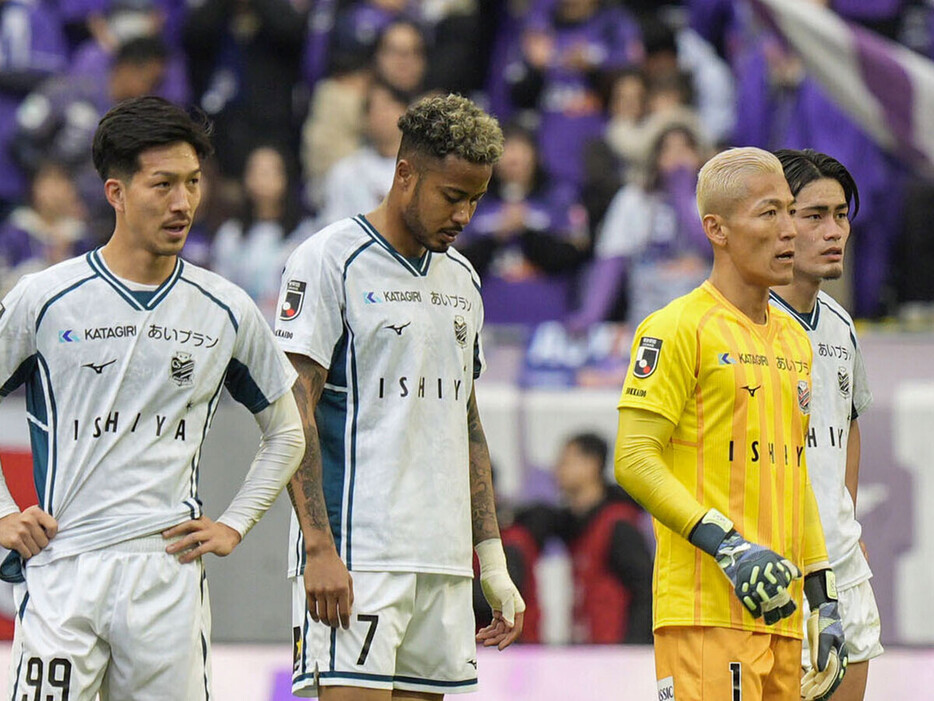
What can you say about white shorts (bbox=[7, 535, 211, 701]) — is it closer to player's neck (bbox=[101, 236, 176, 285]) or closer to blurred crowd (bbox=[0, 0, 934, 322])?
player's neck (bbox=[101, 236, 176, 285])

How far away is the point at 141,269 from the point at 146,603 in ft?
3.06

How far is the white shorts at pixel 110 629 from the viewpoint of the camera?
15.0 ft

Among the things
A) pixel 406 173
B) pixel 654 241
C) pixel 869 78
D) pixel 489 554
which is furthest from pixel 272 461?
pixel 869 78

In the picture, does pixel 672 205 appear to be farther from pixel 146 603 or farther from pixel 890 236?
pixel 146 603

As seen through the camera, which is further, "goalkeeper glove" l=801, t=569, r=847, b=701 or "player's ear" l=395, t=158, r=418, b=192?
"player's ear" l=395, t=158, r=418, b=192

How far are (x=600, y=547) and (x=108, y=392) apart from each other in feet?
14.2

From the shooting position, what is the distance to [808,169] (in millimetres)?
5828

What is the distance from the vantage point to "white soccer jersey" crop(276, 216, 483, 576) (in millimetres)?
5125

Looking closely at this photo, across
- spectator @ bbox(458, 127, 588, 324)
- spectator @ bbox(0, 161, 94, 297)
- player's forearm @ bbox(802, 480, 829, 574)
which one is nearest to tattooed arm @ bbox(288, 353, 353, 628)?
player's forearm @ bbox(802, 480, 829, 574)

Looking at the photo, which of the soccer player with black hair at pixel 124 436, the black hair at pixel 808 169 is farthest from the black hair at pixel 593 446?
the soccer player with black hair at pixel 124 436

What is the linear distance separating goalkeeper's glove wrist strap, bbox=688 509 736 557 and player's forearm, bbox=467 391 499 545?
3.09 ft

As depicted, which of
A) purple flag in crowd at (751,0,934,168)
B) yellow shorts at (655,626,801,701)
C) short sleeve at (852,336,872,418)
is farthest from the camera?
purple flag in crowd at (751,0,934,168)

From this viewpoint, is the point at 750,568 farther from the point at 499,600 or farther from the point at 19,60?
the point at 19,60

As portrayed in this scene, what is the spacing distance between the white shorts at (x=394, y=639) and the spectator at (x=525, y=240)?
5912 millimetres
